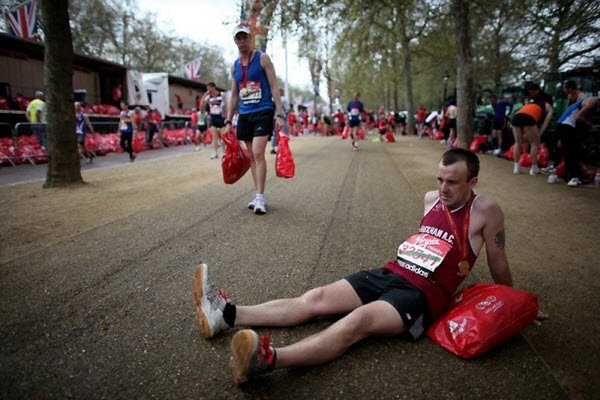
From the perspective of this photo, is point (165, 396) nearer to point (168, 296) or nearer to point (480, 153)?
point (168, 296)

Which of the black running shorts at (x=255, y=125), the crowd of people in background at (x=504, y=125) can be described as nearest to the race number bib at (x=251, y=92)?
the black running shorts at (x=255, y=125)

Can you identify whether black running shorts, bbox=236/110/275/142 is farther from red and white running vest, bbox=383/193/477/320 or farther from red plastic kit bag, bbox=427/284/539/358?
red plastic kit bag, bbox=427/284/539/358

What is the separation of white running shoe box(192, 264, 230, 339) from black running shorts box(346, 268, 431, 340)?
0.84 meters

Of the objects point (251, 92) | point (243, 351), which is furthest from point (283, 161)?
point (243, 351)

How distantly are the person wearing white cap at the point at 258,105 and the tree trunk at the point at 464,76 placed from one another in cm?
902

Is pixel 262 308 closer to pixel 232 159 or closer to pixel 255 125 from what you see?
pixel 232 159

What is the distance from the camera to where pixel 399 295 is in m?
2.18

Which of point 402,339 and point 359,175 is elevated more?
point 359,175

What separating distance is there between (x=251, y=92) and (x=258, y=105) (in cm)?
20

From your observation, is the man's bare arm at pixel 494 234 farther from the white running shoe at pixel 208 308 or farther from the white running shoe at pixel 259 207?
the white running shoe at pixel 259 207

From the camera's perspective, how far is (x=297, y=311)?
2.27 metres

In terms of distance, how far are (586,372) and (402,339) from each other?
934mm

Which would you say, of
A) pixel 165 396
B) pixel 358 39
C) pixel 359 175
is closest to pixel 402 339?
pixel 165 396

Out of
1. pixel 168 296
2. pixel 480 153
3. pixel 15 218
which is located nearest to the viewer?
pixel 168 296
